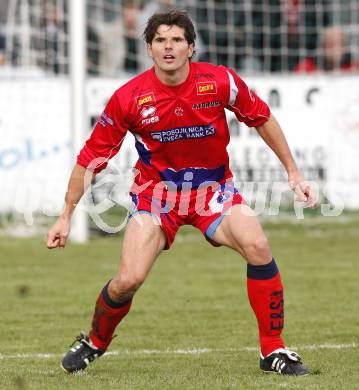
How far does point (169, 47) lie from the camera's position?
671 cm

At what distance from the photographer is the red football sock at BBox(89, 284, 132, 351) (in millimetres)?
6973

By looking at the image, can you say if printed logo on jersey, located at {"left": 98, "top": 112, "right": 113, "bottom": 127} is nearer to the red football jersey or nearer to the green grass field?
the red football jersey

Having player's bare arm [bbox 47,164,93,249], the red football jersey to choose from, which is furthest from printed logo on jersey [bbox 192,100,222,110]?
player's bare arm [bbox 47,164,93,249]

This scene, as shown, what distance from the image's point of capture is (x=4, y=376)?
677cm

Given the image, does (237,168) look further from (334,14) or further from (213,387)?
(213,387)

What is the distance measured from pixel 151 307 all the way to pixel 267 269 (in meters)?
3.22

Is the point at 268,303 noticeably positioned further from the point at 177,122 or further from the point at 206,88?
the point at 206,88

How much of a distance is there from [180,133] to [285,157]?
25.7 inches

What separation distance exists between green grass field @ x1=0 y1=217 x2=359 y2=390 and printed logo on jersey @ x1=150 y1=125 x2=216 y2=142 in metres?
1.39

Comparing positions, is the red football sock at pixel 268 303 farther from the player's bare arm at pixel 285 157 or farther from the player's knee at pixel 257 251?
the player's bare arm at pixel 285 157

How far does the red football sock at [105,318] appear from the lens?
6.97 m

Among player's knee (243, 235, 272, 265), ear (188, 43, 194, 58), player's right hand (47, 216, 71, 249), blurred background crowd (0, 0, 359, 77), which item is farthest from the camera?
blurred background crowd (0, 0, 359, 77)

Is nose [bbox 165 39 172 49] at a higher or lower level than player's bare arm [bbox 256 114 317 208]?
higher

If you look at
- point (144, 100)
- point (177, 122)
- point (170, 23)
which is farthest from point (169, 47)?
point (177, 122)
